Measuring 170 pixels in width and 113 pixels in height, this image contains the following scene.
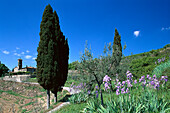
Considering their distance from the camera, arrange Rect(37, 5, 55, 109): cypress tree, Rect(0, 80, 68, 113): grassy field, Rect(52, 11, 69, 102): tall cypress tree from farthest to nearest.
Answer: Rect(0, 80, 68, 113): grassy field < Rect(52, 11, 69, 102): tall cypress tree < Rect(37, 5, 55, 109): cypress tree

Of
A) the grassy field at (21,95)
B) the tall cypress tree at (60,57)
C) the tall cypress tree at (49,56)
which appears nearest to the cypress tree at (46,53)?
the tall cypress tree at (49,56)

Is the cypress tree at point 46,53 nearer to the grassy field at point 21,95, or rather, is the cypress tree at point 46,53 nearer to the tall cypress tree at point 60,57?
the tall cypress tree at point 60,57

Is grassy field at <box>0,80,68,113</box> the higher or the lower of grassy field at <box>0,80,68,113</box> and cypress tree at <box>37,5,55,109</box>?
the lower

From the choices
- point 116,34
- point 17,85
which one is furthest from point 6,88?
point 116,34

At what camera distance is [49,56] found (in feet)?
30.9

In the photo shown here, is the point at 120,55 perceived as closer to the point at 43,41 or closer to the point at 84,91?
the point at 84,91

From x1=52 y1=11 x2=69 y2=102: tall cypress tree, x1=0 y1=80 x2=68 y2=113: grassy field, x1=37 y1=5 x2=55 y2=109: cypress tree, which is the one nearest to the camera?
x1=37 y1=5 x2=55 y2=109: cypress tree

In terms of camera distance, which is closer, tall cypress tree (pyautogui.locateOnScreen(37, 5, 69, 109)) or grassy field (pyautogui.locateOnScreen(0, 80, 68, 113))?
tall cypress tree (pyautogui.locateOnScreen(37, 5, 69, 109))

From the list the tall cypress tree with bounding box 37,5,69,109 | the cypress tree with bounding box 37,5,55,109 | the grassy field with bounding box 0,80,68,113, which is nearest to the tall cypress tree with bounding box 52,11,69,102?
the tall cypress tree with bounding box 37,5,69,109

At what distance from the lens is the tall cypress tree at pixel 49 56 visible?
9.46 metres

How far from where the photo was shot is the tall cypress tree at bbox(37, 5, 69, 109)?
31.0 feet

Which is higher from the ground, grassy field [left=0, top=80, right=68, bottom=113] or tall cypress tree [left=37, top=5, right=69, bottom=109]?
tall cypress tree [left=37, top=5, right=69, bottom=109]

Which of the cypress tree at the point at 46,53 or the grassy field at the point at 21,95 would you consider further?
the grassy field at the point at 21,95

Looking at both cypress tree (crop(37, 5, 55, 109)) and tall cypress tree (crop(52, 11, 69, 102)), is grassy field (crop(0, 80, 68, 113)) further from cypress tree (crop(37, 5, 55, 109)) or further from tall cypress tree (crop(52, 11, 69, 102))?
cypress tree (crop(37, 5, 55, 109))
